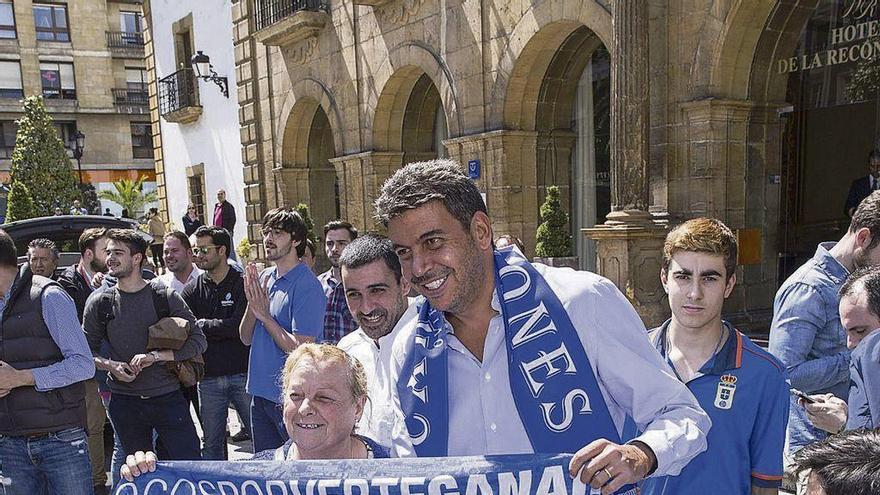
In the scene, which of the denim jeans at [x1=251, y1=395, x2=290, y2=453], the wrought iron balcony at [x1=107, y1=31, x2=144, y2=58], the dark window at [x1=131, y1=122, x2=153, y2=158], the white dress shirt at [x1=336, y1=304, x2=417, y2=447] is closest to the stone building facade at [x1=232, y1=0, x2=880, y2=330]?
the denim jeans at [x1=251, y1=395, x2=290, y2=453]

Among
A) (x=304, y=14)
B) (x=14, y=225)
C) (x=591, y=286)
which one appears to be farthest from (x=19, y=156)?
(x=591, y=286)

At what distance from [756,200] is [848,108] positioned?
11.4ft

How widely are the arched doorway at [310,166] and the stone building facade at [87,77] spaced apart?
28.0 meters

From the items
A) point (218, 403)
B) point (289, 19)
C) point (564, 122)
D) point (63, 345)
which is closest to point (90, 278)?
point (218, 403)

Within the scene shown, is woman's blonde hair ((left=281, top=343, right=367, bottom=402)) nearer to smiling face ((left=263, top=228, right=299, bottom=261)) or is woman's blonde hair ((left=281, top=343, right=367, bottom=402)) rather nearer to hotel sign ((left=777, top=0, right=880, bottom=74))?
smiling face ((left=263, top=228, right=299, bottom=261))

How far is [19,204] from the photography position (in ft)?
95.6

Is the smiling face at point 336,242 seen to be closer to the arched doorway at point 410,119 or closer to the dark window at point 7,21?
the arched doorway at point 410,119

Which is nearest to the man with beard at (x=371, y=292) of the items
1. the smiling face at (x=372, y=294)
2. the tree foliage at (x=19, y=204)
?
the smiling face at (x=372, y=294)

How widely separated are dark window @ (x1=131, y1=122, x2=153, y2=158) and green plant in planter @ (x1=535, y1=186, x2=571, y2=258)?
3967 cm

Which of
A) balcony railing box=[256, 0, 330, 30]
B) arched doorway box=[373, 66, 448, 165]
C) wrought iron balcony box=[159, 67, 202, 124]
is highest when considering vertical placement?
balcony railing box=[256, 0, 330, 30]

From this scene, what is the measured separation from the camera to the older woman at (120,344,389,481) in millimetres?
2184

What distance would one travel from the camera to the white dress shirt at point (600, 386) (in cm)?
176

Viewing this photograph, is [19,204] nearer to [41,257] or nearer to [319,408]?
[41,257]

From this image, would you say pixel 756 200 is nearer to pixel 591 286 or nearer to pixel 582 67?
pixel 582 67
